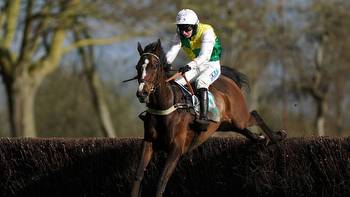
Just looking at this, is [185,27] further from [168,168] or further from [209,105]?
[168,168]

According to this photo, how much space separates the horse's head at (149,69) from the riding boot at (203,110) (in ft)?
2.37

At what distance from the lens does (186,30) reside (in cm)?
984

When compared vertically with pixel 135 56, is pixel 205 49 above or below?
above

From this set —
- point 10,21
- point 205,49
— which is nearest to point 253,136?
point 205,49

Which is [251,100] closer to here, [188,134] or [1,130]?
[1,130]

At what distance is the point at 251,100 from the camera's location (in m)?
34.6

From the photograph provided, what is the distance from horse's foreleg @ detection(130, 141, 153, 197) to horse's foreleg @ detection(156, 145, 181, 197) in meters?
0.26

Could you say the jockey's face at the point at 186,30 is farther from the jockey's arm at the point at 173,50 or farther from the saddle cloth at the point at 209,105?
the saddle cloth at the point at 209,105

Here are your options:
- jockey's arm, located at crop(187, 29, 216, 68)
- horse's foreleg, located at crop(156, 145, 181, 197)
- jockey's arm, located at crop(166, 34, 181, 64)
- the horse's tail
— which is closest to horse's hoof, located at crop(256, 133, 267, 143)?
the horse's tail

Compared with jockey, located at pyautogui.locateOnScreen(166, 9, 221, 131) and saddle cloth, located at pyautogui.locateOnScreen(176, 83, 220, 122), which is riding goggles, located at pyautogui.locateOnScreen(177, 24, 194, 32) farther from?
saddle cloth, located at pyautogui.locateOnScreen(176, 83, 220, 122)

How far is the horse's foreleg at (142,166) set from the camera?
9.33 metres

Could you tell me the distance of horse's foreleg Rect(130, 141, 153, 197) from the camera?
9328 mm

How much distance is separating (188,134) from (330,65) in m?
28.6

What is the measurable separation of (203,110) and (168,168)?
921 mm
